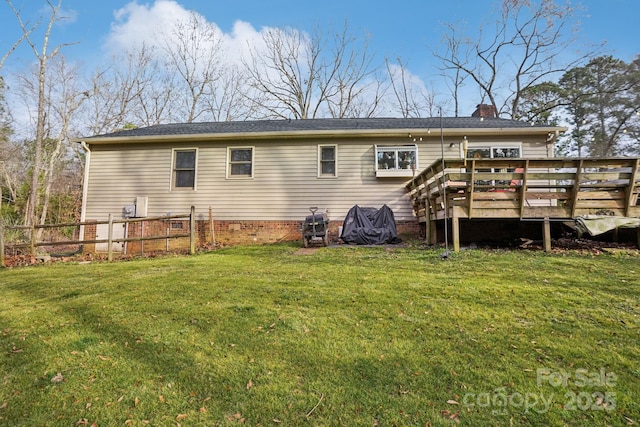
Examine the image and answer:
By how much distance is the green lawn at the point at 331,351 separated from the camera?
1727 millimetres

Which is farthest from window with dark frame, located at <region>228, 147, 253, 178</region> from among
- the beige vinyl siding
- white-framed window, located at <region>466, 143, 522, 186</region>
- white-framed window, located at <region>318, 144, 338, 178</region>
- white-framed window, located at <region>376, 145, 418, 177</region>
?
white-framed window, located at <region>466, 143, 522, 186</region>

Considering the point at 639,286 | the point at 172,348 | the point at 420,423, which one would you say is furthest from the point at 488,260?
the point at 172,348

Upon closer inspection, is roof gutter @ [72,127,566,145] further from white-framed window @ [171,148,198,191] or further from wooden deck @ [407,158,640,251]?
wooden deck @ [407,158,640,251]

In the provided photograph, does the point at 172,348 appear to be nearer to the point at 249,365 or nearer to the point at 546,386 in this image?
the point at 249,365

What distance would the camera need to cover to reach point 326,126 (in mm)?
10719

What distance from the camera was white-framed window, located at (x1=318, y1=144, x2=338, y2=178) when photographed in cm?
959

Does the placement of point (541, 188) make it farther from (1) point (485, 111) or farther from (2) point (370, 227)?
(1) point (485, 111)

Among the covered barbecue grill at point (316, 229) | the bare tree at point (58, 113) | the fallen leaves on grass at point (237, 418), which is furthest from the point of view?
the bare tree at point (58, 113)

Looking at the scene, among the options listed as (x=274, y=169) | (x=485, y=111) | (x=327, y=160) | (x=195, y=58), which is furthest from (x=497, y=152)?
(x=195, y=58)

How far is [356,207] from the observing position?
8531 millimetres

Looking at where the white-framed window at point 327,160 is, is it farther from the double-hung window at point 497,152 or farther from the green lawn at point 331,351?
the green lawn at point 331,351

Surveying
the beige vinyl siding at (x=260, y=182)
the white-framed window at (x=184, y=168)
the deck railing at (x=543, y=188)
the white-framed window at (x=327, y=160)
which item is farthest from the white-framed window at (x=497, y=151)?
the white-framed window at (x=184, y=168)

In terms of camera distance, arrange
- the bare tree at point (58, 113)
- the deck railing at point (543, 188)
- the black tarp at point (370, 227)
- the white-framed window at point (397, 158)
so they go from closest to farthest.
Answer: the deck railing at point (543, 188), the black tarp at point (370, 227), the white-framed window at point (397, 158), the bare tree at point (58, 113)

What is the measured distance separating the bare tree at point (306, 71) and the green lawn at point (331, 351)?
17.8 meters
